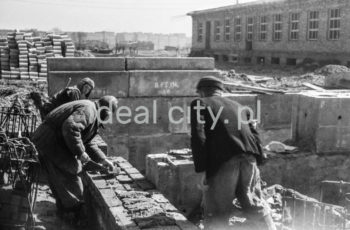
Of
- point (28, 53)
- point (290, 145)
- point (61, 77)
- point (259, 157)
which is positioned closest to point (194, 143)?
point (259, 157)

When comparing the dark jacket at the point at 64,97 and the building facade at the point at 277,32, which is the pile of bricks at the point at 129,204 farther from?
the building facade at the point at 277,32

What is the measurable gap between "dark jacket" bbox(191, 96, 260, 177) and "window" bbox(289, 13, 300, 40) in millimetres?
22261

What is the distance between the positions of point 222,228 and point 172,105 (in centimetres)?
596

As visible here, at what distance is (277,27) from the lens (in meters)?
27.1

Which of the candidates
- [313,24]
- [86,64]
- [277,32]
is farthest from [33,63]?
[277,32]

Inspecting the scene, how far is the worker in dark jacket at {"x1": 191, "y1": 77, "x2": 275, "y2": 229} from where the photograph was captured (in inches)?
162

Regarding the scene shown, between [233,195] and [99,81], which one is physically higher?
[99,81]

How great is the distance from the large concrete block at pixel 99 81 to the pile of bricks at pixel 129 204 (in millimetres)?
3693

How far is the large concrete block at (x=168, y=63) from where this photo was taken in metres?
9.80

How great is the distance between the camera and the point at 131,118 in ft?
31.6

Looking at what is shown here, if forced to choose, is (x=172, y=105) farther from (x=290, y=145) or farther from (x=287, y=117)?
(x=290, y=145)

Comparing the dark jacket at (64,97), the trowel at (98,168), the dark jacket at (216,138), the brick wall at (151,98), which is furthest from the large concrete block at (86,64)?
the dark jacket at (216,138)

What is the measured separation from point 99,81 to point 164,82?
1.45 meters

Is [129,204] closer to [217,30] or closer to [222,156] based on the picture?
[222,156]
